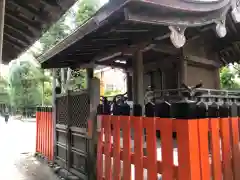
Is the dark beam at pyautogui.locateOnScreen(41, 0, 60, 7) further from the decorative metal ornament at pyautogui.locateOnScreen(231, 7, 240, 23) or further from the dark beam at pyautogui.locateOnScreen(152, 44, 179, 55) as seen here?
the dark beam at pyautogui.locateOnScreen(152, 44, 179, 55)

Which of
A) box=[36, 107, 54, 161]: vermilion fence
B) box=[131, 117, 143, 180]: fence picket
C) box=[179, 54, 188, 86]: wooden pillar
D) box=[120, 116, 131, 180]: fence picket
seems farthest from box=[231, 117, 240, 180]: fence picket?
box=[36, 107, 54, 161]: vermilion fence

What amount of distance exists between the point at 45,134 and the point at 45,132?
71mm

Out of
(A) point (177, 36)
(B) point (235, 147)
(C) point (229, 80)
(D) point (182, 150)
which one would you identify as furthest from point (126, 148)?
(C) point (229, 80)

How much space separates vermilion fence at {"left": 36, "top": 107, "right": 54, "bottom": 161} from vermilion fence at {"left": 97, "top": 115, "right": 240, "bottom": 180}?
177 inches

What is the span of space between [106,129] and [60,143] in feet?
10.4

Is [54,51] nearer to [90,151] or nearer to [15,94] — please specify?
[90,151]

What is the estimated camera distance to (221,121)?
10.1 feet

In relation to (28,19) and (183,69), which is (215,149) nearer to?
(28,19)

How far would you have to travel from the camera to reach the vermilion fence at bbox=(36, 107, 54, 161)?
315 inches

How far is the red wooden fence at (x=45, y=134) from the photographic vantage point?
26.2 feet

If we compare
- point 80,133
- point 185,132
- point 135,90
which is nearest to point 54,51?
point 80,133

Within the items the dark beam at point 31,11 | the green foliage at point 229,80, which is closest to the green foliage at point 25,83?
the green foliage at point 229,80

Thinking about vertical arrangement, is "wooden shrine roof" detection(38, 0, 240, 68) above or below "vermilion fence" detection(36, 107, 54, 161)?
above

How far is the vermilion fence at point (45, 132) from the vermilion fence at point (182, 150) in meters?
4.50
